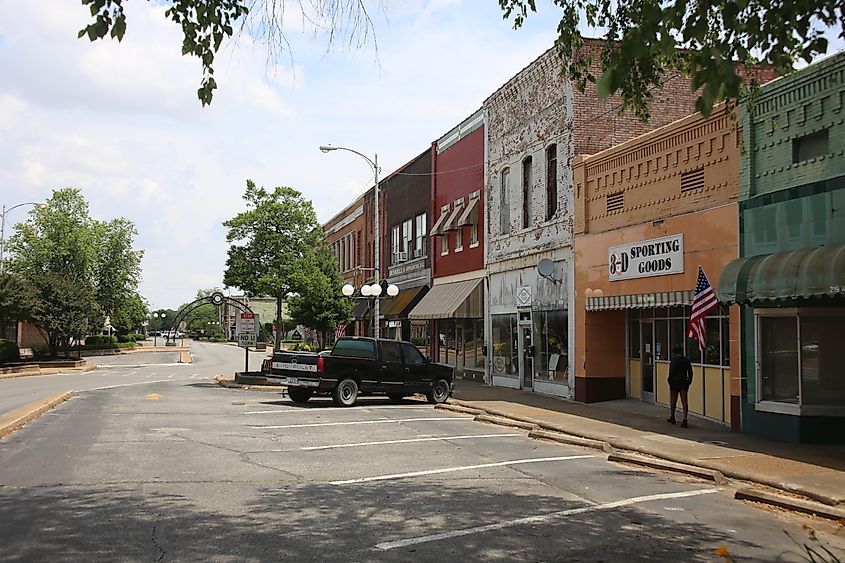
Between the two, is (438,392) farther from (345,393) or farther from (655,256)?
(655,256)

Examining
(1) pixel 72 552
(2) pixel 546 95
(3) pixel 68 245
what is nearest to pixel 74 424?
(1) pixel 72 552

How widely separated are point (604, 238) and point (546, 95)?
225 inches

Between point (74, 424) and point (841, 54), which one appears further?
point (74, 424)

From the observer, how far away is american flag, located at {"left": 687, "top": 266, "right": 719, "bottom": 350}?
15.4 metres

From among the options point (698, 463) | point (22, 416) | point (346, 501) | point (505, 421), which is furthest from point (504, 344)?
point (346, 501)

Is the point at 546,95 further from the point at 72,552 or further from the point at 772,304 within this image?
the point at 72,552

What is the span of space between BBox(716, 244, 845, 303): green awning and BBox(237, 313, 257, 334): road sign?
1992 cm

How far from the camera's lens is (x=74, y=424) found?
16344 mm

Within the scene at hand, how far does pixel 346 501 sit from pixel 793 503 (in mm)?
5034

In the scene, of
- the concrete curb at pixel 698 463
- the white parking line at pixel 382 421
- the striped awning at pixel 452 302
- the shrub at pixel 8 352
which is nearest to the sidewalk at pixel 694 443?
the concrete curb at pixel 698 463

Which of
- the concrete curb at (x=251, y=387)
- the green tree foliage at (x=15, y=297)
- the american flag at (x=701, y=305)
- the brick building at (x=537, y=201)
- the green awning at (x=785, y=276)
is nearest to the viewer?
the green awning at (x=785, y=276)

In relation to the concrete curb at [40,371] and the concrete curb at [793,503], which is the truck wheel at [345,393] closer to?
the concrete curb at [793,503]

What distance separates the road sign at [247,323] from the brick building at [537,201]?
8953 millimetres

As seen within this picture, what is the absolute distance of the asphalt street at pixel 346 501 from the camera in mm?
7062
